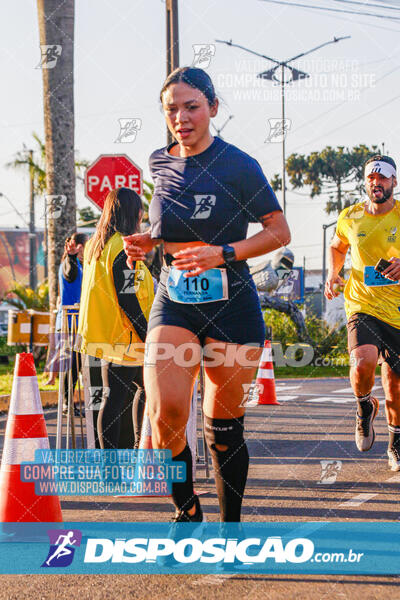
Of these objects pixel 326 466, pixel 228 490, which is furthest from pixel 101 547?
pixel 326 466

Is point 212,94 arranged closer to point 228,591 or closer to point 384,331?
point 228,591

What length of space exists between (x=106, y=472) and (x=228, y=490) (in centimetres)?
208

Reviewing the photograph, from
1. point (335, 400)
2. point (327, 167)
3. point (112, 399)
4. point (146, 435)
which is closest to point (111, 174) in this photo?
point (335, 400)

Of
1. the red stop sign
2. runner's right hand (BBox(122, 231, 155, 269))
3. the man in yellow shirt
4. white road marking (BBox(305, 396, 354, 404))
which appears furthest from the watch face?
white road marking (BBox(305, 396, 354, 404))

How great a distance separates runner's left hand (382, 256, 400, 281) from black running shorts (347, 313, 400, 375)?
44 cm

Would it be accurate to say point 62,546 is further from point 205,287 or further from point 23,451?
point 205,287

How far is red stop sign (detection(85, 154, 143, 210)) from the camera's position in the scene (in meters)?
12.0

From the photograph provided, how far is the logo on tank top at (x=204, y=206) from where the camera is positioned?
3.88 metres

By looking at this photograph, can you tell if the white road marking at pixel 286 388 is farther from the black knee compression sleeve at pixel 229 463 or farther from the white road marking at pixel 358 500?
the black knee compression sleeve at pixel 229 463

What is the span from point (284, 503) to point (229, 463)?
1.50 m

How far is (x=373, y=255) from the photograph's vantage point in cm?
639

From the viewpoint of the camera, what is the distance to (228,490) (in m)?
3.92

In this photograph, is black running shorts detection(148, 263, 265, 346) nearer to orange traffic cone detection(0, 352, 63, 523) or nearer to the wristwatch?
the wristwatch

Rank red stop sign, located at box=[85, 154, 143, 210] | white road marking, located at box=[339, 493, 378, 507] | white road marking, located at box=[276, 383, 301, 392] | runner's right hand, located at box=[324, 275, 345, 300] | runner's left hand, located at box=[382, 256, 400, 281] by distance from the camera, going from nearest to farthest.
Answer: white road marking, located at box=[339, 493, 378, 507] < runner's left hand, located at box=[382, 256, 400, 281] < runner's right hand, located at box=[324, 275, 345, 300] < red stop sign, located at box=[85, 154, 143, 210] < white road marking, located at box=[276, 383, 301, 392]
